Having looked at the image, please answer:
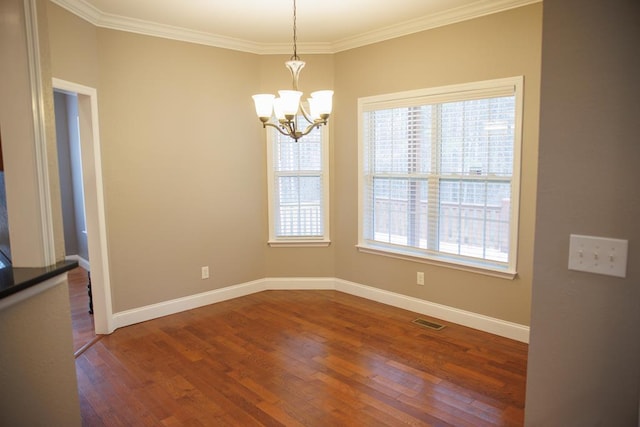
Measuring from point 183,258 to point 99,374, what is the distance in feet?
4.81

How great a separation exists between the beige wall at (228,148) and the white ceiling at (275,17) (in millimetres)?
91

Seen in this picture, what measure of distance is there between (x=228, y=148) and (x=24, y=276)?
305cm

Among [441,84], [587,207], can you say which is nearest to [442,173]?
[441,84]

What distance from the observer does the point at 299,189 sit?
16.1 ft

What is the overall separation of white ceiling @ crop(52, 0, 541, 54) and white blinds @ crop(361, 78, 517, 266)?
67cm

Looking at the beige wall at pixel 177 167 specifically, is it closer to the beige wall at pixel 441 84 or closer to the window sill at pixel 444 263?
the beige wall at pixel 441 84

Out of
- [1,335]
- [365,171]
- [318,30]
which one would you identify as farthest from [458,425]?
[318,30]

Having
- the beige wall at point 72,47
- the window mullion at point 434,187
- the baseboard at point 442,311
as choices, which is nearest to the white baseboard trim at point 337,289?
the baseboard at point 442,311

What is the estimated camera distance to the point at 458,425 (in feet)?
8.04

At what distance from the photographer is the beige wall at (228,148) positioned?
11.4 feet

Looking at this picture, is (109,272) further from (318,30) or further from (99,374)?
(318,30)

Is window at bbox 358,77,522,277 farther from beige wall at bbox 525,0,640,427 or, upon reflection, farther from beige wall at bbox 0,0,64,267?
beige wall at bbox 0,0,64,267

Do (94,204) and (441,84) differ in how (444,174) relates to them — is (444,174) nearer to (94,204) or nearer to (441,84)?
(441,84)

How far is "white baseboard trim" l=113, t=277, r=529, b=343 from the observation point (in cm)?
370
